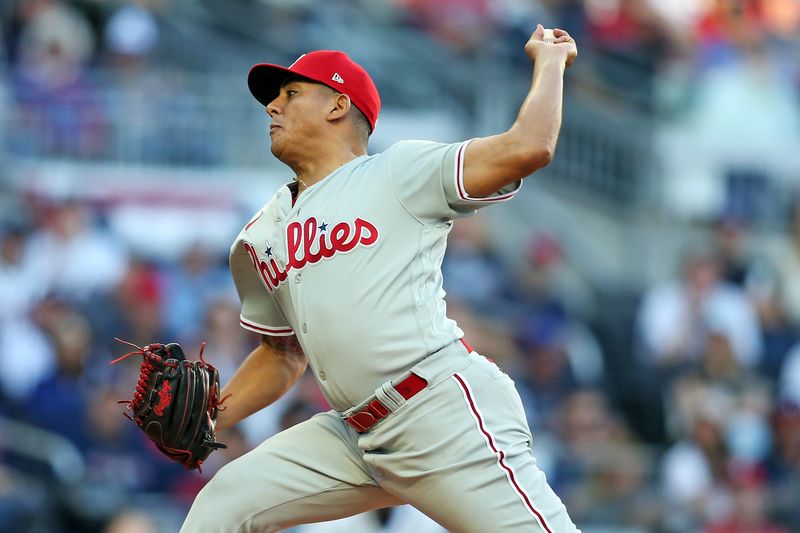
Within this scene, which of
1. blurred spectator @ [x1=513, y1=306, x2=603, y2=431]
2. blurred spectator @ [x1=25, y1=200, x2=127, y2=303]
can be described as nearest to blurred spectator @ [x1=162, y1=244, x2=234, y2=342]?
blurred spectator @ [x1=25, y1=200, x2=127, y2=303]

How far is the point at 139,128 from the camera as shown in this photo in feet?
34.1

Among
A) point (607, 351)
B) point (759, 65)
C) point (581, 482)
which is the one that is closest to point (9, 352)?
point (581, 482)

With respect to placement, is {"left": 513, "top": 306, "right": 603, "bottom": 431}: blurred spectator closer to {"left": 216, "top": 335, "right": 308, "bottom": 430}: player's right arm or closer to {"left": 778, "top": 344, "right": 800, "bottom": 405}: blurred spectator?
{"left": 778, "top": 344, "right": 800, "bottom": 405}: blurred spectator

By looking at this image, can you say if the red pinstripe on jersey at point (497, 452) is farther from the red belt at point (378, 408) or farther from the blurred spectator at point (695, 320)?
the blurred spectator at point (695, 320)

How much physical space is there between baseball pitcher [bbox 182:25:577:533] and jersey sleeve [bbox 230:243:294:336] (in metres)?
0.21

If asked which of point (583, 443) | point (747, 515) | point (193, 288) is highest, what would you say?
point (193, 288)

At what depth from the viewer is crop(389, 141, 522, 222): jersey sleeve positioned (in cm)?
387

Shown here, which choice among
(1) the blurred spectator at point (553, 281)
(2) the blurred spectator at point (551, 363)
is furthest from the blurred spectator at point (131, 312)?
(1) the blurred spectator at point (553, 281)

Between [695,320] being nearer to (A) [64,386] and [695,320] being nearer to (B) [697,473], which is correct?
(B) [697,473]

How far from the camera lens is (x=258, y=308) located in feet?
14.9

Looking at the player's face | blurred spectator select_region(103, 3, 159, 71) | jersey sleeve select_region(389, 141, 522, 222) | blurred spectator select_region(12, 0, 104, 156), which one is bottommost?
jersey sleeve select_region(389, 141, 522, 222)

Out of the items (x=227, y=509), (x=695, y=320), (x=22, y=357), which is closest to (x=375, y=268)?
(x=227, y=509)

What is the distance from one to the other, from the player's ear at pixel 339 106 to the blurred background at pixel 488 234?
2.95m

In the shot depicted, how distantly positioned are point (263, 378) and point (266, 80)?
0.96 meters
